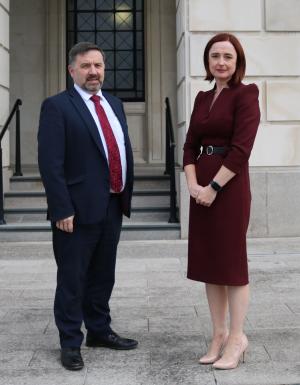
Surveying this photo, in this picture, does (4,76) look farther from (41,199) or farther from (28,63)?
(28,63)

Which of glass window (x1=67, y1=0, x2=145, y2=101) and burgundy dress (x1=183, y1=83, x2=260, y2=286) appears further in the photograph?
glass window (x1=67, y1=0, x2=145, y2=101)

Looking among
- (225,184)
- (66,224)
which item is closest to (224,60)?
(225,184)

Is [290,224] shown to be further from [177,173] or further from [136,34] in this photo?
[136,34]

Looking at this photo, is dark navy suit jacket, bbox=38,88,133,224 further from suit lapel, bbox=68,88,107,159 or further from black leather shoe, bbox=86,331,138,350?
black leather shoe, bbox=86,331,138,350

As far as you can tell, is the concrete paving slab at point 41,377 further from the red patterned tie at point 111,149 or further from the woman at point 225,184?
the red patterned tie at point 111,149

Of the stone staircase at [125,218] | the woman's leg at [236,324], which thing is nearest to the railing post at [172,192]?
the stone staircase at [125,218]

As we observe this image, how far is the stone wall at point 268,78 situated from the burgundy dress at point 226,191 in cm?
471

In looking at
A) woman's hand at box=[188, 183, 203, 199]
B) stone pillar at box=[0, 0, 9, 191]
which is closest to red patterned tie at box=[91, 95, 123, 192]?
woman's hand at box=[188, 183, 203, 199]

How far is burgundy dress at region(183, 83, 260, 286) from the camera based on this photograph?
11.6 feet

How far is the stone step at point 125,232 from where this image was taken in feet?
27.9

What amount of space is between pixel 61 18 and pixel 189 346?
8992mm

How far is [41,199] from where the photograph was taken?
9508 millimetres

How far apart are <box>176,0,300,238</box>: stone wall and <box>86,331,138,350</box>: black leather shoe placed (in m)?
4.43

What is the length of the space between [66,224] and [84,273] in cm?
38
